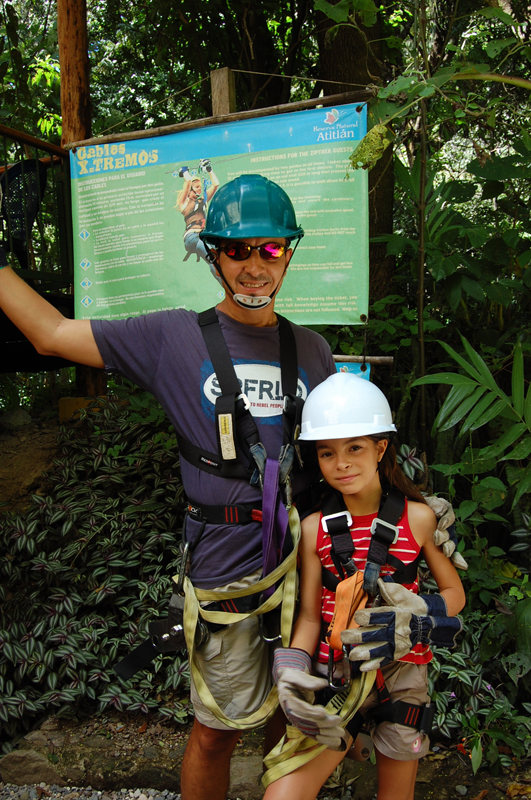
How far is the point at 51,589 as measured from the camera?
3.79 m

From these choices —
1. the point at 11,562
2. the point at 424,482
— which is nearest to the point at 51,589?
the point at 11,562

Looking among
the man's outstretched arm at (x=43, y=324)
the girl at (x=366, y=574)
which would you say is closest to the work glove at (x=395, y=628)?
the girl at (x=366, y=574)

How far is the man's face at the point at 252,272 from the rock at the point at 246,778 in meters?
2.37

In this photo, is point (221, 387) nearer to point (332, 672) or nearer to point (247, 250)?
point (247, 250)

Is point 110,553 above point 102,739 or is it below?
above

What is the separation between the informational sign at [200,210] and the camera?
296 cm

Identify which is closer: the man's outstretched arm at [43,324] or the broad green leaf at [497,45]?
the man's outstretched arm at [43,324]

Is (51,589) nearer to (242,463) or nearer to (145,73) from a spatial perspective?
(242,463)

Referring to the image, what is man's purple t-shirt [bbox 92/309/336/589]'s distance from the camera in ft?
6.63

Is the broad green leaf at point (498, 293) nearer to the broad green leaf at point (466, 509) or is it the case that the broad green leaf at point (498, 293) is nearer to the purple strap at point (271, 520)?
the broad green leaf at point (466, 509)

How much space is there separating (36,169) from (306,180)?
248cm

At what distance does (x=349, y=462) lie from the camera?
1.91 meters

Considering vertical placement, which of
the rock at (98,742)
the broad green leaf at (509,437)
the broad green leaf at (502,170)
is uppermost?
the broad green leaf at (502,170)

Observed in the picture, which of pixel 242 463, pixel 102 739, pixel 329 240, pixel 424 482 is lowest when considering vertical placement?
pixel 102 739
